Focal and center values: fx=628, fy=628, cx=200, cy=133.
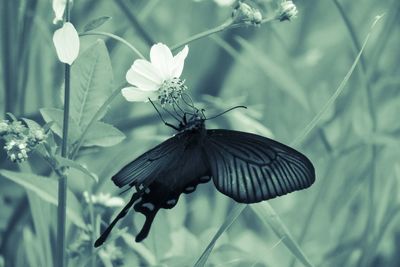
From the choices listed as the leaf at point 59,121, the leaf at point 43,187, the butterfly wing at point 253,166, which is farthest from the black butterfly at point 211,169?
the leaf at point 43,187

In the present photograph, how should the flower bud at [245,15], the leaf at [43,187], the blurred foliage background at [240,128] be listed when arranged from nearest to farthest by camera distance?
1. the flower bud at [245,15]
2. the leaf at [43,187]
3. the blurred foliage background at [240,128]

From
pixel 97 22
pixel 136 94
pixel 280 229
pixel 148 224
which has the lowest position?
pixel 280 229

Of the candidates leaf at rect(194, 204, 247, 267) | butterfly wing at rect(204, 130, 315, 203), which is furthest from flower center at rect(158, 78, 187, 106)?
leaf at rect(194, 204, 247, 267)

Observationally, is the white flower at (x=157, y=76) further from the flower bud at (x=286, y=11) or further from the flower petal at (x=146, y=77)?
the flower bud at (x=286, y=11)

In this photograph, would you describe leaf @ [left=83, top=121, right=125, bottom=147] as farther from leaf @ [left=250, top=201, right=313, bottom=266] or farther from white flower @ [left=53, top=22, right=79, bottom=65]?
leaf @ [left=250, top=201, right=313, bottom=266]

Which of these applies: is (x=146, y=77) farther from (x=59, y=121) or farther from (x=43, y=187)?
(x=43, y=187)

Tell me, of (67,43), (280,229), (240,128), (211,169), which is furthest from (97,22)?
(240,128)

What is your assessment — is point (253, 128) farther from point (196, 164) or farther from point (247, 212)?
point (196, 164)
